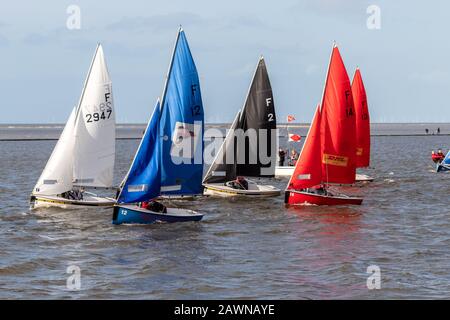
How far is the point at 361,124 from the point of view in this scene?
2486 inches

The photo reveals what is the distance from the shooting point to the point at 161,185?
39.1m

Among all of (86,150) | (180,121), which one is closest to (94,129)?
(86,150)

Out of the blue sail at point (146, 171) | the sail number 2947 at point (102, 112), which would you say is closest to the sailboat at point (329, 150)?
the blue sail at point (146, 171)

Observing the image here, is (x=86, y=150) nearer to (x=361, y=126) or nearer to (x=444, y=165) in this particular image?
(x=361, y=126)

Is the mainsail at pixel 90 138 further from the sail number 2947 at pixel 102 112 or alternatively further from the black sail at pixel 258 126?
the black sail at pixel 258 126

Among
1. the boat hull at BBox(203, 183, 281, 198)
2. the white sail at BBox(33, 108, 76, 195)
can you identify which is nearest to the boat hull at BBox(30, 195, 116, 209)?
the white sail at BBox(33, 108, 76, 195)

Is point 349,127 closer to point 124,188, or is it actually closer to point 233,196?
point 233,196

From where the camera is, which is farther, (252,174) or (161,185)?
(252,174)

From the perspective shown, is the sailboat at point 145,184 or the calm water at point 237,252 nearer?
the calm water at point 237,252

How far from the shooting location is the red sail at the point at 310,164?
146 feet

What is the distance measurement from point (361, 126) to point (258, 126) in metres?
13.8

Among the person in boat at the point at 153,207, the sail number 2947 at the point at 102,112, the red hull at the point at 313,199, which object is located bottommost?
the red hull at the point at 313,199

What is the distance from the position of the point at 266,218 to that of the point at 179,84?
9157mm
